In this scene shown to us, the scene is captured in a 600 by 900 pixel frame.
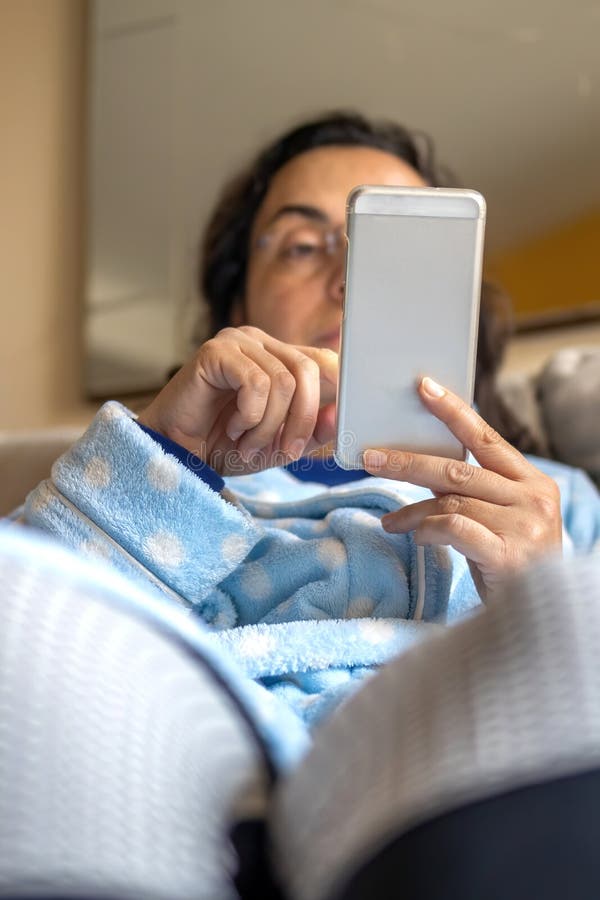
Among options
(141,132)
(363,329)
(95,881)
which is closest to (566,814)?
(95,881)

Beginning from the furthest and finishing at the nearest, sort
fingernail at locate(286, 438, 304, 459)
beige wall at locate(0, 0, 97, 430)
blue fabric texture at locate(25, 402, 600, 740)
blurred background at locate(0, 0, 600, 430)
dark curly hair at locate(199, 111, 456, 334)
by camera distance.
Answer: beige wall at locate(0, 0, 97, 430) → blurred background at locate(0, 0, 600, 430) → dark curly hair at locate(199, 111, 456, 334) → fingernail at locate(286, 438, 304, 459) → blue fabric texture at locate(25, 402, 600, 740)

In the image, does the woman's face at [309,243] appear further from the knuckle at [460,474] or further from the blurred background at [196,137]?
the blurred background at [196,137]

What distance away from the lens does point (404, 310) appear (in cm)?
65

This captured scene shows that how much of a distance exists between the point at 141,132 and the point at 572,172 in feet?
2.67

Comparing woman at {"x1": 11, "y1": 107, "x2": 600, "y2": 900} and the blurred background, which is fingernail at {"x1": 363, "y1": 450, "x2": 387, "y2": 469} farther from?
the blurred background

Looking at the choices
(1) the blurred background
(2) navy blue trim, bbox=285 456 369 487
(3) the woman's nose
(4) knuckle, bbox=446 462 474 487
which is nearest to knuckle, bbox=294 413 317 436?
(4) knuckle, bbox=446 462 474 487

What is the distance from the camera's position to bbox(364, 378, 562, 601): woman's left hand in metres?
0.64

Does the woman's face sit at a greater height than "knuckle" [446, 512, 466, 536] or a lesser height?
greater

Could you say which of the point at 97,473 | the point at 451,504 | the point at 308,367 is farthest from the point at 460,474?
the point at 97,473

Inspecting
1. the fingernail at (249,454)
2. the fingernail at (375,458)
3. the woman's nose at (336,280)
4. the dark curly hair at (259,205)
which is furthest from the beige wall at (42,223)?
the fingernail at (375,458)

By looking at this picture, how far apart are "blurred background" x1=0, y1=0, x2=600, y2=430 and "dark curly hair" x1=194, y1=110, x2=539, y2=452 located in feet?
1.55

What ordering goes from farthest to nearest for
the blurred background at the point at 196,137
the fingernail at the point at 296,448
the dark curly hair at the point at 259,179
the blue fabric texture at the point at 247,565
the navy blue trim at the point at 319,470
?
1. the blurred background at the point at 196,137
2. the dark curly hair at the point at 259,179
3. the navy blue trim at the point at 319,470
4. the fingernail at the point at 296,448
5. the blue fabric texture at the point at 247,565

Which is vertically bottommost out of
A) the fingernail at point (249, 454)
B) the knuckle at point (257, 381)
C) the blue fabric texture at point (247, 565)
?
the blue fabric texture at point (247, 565)

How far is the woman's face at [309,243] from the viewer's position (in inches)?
41.8
